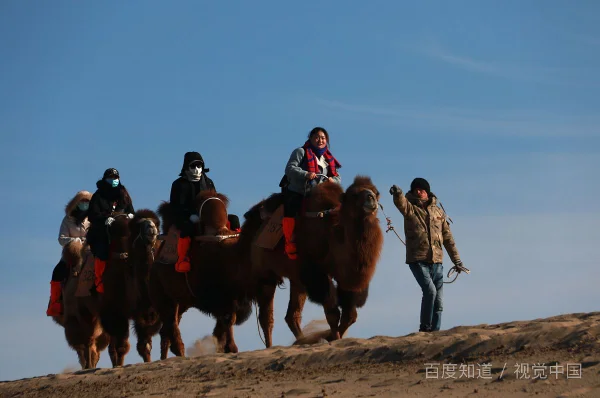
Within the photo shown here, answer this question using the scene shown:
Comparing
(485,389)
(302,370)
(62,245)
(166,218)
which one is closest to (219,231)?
(166,218)

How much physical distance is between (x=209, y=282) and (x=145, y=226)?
1358 mm

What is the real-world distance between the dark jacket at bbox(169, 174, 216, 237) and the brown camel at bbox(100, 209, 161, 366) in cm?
41

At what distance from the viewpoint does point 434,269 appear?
15242mm

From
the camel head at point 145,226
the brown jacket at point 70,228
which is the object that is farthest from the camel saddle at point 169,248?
the brown jacket at point 70,228

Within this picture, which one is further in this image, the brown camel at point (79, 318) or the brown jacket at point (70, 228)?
the brown jacket at point (70, 228)

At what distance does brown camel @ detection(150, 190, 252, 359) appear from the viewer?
1761 cm

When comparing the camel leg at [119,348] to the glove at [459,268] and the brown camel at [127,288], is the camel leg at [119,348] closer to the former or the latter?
the brown camel at [127,288]

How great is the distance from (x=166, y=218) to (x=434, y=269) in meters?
5.17

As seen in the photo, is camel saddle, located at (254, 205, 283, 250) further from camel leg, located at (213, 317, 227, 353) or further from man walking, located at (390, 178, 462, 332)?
man walking, located at (390, 178, 462, 332)

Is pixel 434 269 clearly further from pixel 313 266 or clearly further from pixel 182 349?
pixel 182 349

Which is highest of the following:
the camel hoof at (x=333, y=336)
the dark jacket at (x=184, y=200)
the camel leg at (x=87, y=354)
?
the dark jacket at (x=184, y=200)

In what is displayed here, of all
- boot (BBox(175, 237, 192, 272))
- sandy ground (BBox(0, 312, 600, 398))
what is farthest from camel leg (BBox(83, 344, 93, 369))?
sandy ground (BBox(0, 312, 600, 398))

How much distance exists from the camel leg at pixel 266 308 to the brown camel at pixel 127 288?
6.28 ft

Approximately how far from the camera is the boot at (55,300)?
20969 mm
